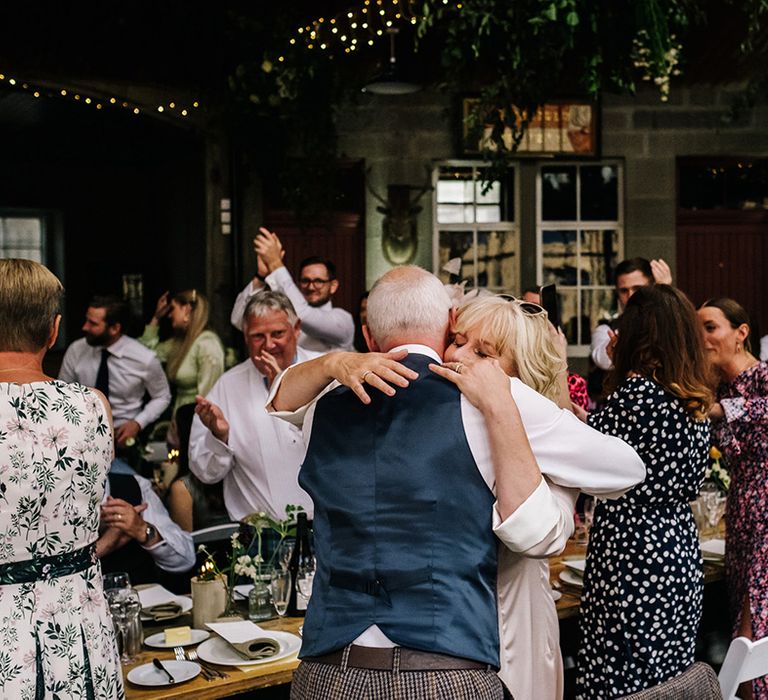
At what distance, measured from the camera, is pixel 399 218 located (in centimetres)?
861

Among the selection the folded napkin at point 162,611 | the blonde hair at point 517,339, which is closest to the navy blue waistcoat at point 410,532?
the blonde hair at point 517,339

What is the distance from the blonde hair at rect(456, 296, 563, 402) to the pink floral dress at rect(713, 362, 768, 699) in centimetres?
151

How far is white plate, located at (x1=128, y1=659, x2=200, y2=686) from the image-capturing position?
7.86 ft

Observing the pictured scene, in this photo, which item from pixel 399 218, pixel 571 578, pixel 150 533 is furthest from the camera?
pixel 399 218

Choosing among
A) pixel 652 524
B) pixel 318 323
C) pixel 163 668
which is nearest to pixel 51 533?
pixel 163 668

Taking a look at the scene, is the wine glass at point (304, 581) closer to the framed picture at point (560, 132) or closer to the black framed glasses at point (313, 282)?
the black framed glasses at point (313, 282)

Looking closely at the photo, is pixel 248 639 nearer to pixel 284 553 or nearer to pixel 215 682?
pixel 215 682

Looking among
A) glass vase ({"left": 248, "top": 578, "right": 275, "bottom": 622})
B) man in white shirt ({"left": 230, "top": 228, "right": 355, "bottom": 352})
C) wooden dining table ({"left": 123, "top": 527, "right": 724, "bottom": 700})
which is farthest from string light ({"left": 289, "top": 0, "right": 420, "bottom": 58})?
wooden dining table ({"left": 123, "top": 527, "right": 724, "bottom": 700})

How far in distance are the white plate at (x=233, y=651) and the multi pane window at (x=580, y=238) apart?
675 cm

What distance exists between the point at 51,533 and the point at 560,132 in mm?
7281

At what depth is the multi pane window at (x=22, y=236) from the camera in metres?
12.4

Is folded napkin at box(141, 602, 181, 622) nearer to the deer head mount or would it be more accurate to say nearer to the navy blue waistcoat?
the navy blue waistcoat

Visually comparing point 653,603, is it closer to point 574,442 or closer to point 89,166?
point 574,442

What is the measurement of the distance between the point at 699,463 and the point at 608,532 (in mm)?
351
